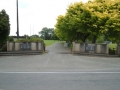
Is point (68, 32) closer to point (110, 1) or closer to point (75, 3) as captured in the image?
point (75, 3)

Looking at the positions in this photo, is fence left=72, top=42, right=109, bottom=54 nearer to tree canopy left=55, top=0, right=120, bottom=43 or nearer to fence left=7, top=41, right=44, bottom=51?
tree canopy left=55, top=0, right=120, bottom=43

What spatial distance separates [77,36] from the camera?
34.2 meters

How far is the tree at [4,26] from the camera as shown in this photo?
21469mm

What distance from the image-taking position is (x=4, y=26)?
70.7ft

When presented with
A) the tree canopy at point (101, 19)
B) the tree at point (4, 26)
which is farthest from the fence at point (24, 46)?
the tree canopy at point (101, 19)

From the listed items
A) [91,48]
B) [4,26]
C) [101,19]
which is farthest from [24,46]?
[101,19]

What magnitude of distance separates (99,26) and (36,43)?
307 inches

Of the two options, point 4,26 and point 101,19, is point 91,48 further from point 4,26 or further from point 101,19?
point 4,26

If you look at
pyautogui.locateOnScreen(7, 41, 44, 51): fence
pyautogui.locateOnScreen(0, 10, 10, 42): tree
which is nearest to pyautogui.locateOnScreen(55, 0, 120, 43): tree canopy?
pyautogui.locateOnScreen(7, 41, 44, 51): fence

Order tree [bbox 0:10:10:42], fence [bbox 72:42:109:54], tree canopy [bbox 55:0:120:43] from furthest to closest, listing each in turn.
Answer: tree canopy [bbox 55:0:120:43]
fence [bbox 72:42:109:54]
tree [bbox 0:10:10:42]

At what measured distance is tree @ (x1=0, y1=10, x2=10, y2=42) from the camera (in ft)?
70.4

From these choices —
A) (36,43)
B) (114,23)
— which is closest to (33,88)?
(36,43)

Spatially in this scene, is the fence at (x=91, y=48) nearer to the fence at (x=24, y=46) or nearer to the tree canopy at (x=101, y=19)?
the tree canopy at (x=101, y=19)

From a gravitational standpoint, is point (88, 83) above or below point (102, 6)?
below
